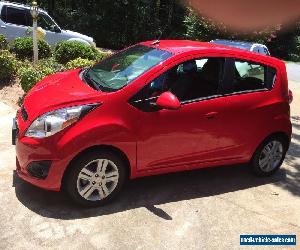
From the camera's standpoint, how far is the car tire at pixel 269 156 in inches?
237

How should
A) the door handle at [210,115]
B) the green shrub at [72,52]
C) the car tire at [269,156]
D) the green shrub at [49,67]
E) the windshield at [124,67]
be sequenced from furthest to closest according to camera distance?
the green shrub at [72,52]
the green shrub at [49,67]
the car tire at [269,156]
the door handle at [210,115]
the windshield at [124,67]

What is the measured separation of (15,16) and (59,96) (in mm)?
10381

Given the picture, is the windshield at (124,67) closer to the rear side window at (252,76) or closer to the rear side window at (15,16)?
the rear side window at (252,76)

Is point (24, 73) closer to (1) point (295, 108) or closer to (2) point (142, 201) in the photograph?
(2) point (142, 201)

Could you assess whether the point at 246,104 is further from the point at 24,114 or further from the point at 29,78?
the point at 29,78

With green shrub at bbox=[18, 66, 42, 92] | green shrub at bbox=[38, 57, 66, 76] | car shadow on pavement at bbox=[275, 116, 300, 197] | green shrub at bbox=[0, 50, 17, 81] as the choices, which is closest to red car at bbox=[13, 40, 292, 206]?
car shadow on pavement at bbox=[275, 116, 300, 197]

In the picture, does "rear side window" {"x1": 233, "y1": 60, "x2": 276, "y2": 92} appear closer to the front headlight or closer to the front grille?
the front headlight

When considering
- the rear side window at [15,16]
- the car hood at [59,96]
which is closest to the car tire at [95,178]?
the car hood at [59,96]

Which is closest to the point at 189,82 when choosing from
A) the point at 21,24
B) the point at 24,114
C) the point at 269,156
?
the point at 269,156

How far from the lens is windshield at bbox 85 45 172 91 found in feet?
16.7

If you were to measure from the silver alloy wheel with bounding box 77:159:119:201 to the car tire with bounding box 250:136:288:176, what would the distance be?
2.12m

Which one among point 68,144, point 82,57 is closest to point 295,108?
point 82,57

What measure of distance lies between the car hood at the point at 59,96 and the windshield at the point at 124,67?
0.19 metres

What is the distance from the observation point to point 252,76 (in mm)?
5781
